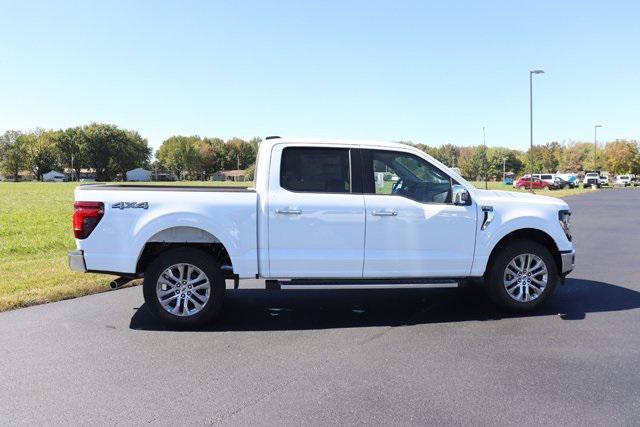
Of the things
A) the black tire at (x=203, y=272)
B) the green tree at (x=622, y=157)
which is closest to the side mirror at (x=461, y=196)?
the black tire at (x=203, y=272)

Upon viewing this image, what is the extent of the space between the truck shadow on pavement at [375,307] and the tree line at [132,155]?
10997 cm

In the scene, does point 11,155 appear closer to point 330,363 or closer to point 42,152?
point 42,152

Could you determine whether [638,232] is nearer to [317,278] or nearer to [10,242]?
[317,278]

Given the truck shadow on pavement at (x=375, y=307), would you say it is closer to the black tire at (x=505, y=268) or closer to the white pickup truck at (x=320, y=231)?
the black tire at (x=505, y=268)

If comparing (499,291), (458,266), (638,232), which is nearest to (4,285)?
(458,266)

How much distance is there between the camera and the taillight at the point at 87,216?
5.40 meters

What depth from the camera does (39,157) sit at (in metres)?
130

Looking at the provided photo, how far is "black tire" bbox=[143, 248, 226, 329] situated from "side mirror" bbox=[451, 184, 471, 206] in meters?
2.72

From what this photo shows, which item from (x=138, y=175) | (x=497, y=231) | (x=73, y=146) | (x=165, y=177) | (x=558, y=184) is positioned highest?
(x=73, y=146)

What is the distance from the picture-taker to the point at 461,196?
18.8 feet

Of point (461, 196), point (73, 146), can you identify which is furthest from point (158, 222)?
point (73, 146)

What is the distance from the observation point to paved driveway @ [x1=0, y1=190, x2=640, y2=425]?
360 cm

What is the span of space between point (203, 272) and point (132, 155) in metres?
138

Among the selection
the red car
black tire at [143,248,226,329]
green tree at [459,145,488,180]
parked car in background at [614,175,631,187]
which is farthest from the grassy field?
green tree at [459,145,488,180]
